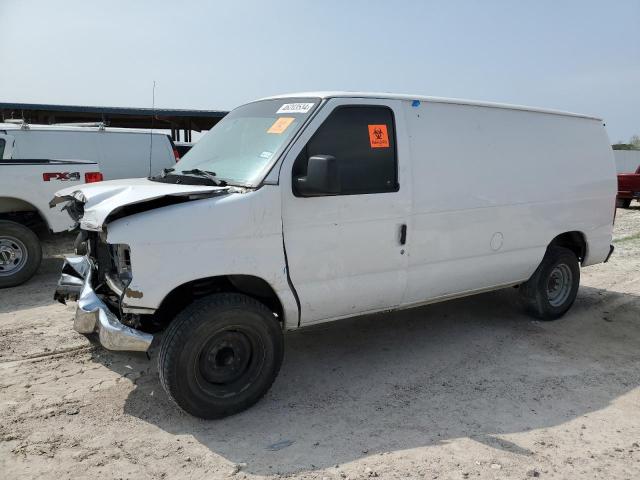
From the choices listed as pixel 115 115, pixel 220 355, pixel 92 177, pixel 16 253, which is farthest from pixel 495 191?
pixel 115 115

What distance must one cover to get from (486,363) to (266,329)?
7.13 ft

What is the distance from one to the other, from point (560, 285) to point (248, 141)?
403 centimetres

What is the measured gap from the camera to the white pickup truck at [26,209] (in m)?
6.89

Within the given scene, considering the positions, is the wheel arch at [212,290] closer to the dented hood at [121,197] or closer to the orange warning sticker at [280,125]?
the dented hood at [121,197]

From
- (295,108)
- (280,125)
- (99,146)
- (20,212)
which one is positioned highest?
(99,146)

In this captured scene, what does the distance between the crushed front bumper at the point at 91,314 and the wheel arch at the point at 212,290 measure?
0.91ft

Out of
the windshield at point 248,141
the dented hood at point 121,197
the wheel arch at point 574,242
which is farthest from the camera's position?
the wheel arch at point 574,242

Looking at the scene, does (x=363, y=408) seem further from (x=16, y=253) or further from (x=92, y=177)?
(x=92, y=177)

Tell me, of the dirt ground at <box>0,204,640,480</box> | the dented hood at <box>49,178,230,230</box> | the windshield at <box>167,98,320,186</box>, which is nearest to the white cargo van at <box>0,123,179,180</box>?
the dirt ground at <box>0,204,640,480</box>

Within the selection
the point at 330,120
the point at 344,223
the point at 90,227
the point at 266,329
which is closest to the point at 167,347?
the point at 266,329

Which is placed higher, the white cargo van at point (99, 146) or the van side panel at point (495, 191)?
the white cargo van at point (99, 146)

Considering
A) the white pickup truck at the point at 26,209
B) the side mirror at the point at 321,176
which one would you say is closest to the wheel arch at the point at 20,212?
the white pickup truck at the point at 26,209

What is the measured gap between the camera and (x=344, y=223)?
13.1 ft

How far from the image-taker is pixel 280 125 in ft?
13.1
